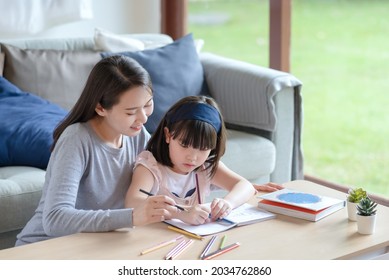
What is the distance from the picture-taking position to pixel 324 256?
1748 millimetres

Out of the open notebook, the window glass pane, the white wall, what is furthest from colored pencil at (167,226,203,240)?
the window glass pane

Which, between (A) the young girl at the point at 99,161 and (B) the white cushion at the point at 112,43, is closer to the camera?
(A) the young girl at the point at 99,161

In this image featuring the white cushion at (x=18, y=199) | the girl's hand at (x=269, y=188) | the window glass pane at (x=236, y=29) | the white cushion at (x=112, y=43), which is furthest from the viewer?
the window glass pane at (x=236, y=29)

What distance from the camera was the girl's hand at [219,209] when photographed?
198cm

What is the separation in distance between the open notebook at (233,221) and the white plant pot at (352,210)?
19 centimetres

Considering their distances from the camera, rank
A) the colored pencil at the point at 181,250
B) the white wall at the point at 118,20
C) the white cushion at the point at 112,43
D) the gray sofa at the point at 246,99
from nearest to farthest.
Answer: the colored pencil at the point at 181,250 → the gray sofa at the point at 246,99 → the white cushion at the point at 112,43 → the white wall at the point at 118,20

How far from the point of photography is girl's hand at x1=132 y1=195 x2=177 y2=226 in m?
1.86

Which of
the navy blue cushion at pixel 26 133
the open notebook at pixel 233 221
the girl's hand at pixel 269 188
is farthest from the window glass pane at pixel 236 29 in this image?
the open notebook at pixel 233 221

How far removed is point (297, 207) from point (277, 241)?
20cm

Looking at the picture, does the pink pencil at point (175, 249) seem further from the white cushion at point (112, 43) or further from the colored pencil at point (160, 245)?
the white cushion at point (112, 43)

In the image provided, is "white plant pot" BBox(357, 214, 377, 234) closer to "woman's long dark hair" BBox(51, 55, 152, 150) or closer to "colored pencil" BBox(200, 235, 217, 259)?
"colored pencil" BBox(200, 235, 217, 259)

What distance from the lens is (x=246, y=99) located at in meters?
3.36

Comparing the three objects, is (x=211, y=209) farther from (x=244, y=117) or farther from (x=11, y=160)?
(x=244, y=117)
